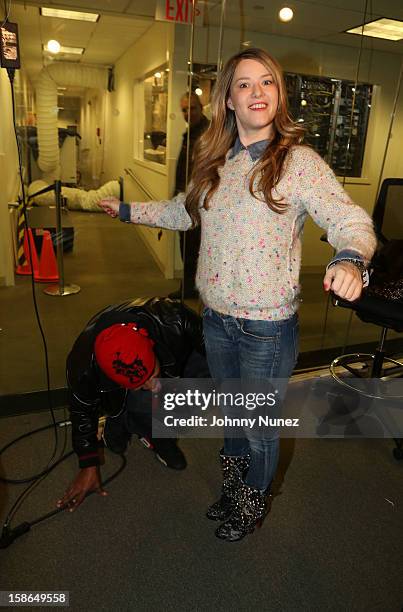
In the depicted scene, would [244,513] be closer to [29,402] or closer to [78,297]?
[29,402]

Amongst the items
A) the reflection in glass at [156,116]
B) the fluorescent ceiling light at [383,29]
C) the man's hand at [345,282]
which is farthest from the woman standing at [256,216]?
the fluorescent ceiling light at [383,29]

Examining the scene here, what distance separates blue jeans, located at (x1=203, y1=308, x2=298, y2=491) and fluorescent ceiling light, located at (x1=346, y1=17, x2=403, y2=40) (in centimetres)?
222

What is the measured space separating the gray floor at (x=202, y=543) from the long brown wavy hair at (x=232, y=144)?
Result: 1059mm

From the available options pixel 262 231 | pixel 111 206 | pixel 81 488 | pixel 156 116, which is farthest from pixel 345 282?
pixel 156 116

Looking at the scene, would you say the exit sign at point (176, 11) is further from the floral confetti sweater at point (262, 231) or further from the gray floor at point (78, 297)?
the floral confetti sweater at point (262, 231)

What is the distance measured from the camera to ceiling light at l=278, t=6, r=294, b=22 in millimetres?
2492

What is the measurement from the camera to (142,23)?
7.65 ft

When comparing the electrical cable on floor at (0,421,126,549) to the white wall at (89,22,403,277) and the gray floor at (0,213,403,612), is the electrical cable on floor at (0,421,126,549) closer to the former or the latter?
the gray floor at (0,213,403,612)

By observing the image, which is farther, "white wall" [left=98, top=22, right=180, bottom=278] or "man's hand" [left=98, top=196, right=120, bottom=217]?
"white wall" [left=98, top=22, right=180, bottom=278]

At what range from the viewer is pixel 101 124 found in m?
2.41

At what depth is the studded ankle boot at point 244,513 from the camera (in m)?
1.52

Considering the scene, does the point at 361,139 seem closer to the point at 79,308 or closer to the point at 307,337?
the point at 307,337

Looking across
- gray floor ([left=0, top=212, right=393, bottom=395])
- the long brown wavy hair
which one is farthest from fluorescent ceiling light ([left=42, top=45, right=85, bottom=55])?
the long brown wavy hair

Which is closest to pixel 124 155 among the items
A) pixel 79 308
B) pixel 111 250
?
pixel 111 250
